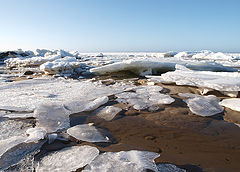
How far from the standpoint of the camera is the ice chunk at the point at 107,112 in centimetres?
142

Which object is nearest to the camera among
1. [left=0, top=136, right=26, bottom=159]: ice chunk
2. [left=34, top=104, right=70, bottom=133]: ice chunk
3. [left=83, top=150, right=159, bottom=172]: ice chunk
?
[left=83, top=150, right=159, bottom=172]: ice chunk

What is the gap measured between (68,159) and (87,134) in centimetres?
26

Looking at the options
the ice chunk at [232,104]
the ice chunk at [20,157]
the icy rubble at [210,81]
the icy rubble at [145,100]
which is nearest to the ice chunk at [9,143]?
the ice chunk at [20,157]

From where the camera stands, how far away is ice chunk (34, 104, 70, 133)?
4.00 feet

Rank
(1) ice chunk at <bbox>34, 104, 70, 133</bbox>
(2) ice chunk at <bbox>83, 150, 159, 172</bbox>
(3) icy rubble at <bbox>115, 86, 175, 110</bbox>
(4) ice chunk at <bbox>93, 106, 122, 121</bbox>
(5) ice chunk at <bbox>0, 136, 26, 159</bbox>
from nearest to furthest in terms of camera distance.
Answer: (2) ice chunk at <bbox>83, 150, 159, 172</bbox>, (5) ice chunk at <bbox>0, 136, 26, 159</bbox>, (1) ice chunk at <bbox>34, 104, 70, 133</bbox>, (4) ice chunk at <bbox>93, 106, 122, 121</bbox>, (3) icy rubble at <bbox>115, 86, 175, 110</bbox>

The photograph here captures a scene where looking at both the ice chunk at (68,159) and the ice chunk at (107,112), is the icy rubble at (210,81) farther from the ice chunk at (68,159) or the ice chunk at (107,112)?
the ice chunk at (68,159)

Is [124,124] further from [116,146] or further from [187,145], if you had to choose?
[187,145]

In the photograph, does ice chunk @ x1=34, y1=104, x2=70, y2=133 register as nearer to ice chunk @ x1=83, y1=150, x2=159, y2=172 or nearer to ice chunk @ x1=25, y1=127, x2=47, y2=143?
ice chunk @ x1=25, y1=127, x2=47, y2=143

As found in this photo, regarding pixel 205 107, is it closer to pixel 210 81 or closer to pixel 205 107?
pixel 205 107

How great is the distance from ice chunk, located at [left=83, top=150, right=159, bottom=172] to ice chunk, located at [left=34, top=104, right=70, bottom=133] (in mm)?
532

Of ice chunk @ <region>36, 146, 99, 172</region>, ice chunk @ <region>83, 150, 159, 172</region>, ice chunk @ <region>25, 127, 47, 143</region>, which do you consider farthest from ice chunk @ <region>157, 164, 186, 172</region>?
ice chunk @ <region>25, 127, 47, 143</region>

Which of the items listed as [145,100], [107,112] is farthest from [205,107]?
[107,112]

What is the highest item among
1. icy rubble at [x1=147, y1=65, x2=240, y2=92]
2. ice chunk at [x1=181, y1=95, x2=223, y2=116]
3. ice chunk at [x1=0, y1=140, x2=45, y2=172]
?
icy rubble at [x1=147, y1=65, x2=240, y2=92]

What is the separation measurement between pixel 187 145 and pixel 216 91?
144 cm
